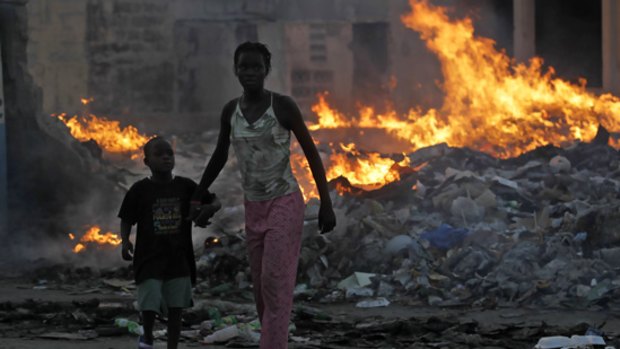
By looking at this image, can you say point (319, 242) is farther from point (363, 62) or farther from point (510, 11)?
point (363, 62)

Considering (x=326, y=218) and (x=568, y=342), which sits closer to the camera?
(x=326, y=218)

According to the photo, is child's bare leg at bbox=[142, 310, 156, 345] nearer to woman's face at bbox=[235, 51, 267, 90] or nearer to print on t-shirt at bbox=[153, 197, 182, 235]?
print on t-shirt at bbox=[153, 197, 182, 235]

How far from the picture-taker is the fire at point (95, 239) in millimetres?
13148

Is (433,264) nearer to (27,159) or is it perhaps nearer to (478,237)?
(478,237)

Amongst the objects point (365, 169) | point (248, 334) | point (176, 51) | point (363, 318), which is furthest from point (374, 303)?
point (176, 51)

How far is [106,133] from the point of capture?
22359 mm

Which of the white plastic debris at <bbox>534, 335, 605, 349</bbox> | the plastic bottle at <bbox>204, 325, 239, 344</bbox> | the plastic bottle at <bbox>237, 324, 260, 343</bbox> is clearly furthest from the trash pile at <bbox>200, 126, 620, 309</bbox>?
the plastic bottle at <bbox>204, 325, 239, 344</bbox>

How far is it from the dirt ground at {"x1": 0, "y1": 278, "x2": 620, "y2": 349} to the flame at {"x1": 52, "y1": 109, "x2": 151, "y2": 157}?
10.5 metres

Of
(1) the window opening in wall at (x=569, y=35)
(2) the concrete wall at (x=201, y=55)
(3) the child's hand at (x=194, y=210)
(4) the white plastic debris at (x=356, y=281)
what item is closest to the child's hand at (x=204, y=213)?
(3) the child's hand at (x=194, y=210)

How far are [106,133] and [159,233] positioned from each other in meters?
16.1

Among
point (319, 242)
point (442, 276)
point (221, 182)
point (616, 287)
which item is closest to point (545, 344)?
point (616, 287)

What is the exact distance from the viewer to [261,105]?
6164 mm

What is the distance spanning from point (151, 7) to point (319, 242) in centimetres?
1379

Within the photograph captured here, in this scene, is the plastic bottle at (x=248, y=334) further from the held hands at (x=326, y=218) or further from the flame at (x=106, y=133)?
the flame at (x=106, y=133)
